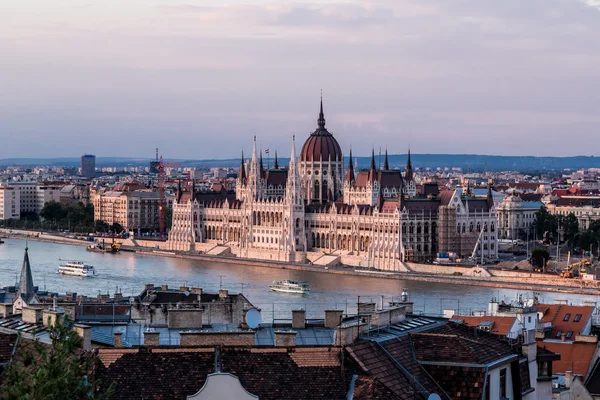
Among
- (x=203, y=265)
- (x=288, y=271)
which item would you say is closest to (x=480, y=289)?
(x=288, y=271)

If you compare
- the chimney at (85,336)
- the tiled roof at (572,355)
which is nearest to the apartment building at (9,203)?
the tiled roof at (572,355)

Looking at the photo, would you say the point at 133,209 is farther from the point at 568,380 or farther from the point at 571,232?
the point at 568,380

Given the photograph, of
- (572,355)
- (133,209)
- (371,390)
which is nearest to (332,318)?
(371,390)

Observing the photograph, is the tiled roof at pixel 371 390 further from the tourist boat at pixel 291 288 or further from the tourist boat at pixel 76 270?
the tourist boat at pixel 76 270

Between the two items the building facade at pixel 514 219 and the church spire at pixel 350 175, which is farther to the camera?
the building facade at pixel 514 219

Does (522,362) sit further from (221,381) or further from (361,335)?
(221,381)

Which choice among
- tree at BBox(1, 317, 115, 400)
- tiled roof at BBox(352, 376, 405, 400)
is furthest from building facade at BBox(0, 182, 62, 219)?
tree at BBox(1, 317, 115, 400)
